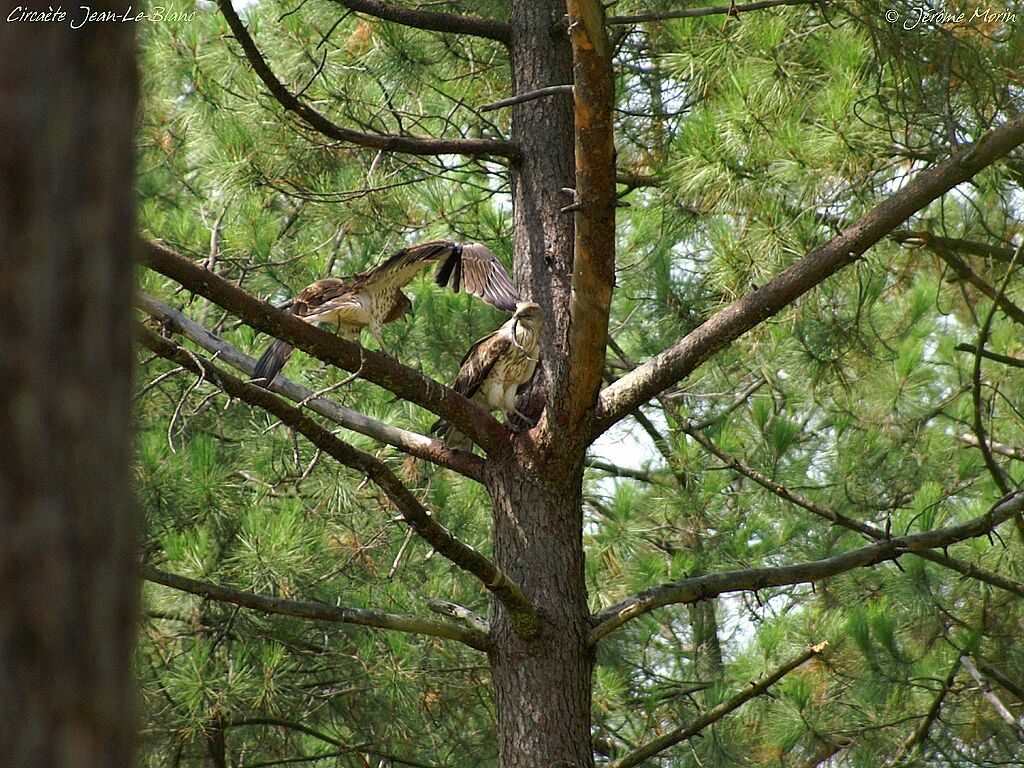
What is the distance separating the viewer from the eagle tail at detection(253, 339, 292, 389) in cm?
338

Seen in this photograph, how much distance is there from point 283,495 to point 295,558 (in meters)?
0.79

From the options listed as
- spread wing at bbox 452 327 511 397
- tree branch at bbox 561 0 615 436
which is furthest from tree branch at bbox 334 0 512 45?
tree branch at bbox 561 0 615 436

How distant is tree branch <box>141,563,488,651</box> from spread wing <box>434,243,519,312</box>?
3.40 feet

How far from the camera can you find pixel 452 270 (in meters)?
3.90

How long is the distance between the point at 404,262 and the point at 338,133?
51cm

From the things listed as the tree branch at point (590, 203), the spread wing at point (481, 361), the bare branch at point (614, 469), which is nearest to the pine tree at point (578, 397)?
the tree branch at point (590, 203)

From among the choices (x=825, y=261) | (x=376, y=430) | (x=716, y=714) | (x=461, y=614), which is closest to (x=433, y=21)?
(x=376, y=430)

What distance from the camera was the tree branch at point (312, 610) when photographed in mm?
2918

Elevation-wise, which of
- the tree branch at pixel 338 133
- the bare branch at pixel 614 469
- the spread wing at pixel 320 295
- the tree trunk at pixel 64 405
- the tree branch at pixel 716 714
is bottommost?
the tree trunk at pixel 64 405

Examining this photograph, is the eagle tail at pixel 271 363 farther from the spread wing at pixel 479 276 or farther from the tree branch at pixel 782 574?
the tree branch at pixel 782 574

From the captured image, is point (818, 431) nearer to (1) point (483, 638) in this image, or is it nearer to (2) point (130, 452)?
(1) point (483, 638)

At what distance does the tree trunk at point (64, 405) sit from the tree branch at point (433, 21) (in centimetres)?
319

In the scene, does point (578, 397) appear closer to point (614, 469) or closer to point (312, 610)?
point (312, 610)

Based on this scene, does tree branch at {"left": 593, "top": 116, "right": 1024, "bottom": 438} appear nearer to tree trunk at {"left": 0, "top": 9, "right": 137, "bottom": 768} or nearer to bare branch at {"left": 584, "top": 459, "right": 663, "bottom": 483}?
tree trunk at {"left": 0, "top": 9, "right": 137, "bottom": 768}
